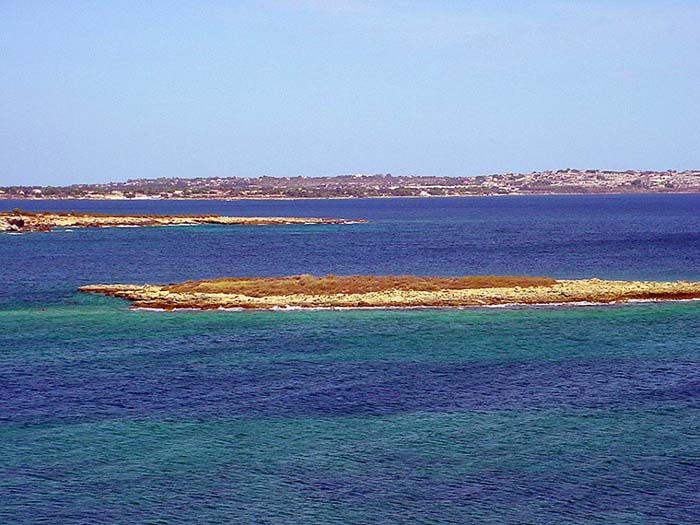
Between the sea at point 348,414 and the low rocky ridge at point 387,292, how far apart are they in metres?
1.73

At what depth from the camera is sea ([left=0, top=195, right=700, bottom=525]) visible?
76.1 ft

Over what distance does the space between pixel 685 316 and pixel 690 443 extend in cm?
2244

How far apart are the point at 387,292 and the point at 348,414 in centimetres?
2554

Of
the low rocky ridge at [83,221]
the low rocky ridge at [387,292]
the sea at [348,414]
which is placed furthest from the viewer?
the low rocky ridge at [83,221]

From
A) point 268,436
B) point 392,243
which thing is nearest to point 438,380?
point 268,436

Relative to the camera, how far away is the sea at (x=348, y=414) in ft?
76.1

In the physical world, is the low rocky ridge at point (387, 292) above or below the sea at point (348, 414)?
above

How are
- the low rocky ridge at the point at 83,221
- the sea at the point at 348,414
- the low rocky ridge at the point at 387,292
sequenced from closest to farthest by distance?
1. the sea at the point at 348,414
2. the low rocky ridge at the point at 387,292
3. the low rocky ridge at the point at 83,221

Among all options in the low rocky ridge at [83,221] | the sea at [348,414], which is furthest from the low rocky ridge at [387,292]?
the low rocky ridge at [83,221]

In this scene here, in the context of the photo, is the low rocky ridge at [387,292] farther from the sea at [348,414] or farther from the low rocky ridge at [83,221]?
the low rocky ridge at [83,221]

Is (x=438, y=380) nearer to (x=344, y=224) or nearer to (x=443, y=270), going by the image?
(x=443, y=270)

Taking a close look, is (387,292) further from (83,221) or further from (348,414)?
(83,221)

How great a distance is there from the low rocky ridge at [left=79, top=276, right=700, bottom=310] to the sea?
5.67ft

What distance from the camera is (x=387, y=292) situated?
55688 millimetres
